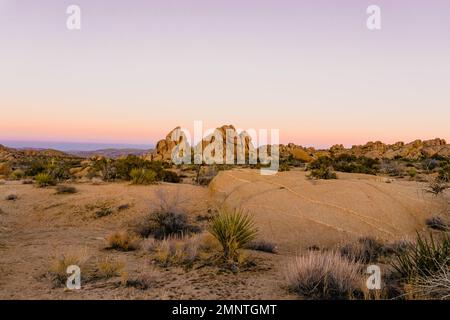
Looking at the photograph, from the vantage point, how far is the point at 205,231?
998cm

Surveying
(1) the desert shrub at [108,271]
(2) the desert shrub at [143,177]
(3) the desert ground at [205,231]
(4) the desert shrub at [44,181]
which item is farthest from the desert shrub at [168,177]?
(1) the desert shrub at [108,271]

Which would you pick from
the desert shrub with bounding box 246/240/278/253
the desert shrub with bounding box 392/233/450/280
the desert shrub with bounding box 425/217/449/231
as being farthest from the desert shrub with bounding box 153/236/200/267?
the desert shrub with bounding box 425/217/449/231

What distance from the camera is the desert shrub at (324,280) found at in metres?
4.99

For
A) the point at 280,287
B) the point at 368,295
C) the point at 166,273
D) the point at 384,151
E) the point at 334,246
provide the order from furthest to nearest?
the point at 384,151, the point at 334,246, the point at 166,273, the point at 280,287, the point at 368,295

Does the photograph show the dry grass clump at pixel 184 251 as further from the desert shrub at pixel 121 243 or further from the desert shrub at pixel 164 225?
the desert shrub at pixel 164 225

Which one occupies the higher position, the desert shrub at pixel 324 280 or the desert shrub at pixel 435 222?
the desert shrub at pixel 324 280

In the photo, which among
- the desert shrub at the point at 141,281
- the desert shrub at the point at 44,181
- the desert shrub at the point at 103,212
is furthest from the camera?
the desert shrub at the point at 44,181

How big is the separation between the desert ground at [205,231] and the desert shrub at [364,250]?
2.04ft

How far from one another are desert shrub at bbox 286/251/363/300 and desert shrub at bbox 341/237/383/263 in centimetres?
181

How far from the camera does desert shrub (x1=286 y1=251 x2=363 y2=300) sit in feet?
16.4

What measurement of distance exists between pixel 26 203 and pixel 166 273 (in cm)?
1012

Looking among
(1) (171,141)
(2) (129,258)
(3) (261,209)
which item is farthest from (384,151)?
(2) (129,258)

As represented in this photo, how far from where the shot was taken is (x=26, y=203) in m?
13.9
